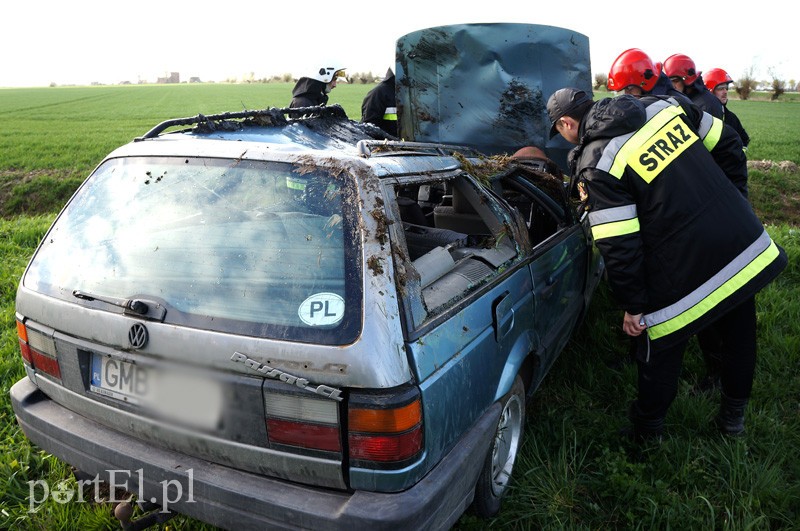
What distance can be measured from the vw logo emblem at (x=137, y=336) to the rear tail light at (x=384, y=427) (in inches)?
29.6

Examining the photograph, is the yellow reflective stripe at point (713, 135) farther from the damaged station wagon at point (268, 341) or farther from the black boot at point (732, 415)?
the damaged station wagon at point (268, 341)

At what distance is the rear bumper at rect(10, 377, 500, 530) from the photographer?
1.67m

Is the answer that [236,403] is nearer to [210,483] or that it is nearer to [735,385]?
[210,483]

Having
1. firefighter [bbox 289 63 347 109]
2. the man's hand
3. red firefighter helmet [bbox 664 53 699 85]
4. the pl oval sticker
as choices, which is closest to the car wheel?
the man's hand

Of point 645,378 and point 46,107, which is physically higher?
point 46,107

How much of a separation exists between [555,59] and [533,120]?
0.57 metres

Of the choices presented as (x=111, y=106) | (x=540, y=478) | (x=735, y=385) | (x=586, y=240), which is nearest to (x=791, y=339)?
(x=735, y=385)

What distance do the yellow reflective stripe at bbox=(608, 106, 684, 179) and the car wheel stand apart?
1077 mm

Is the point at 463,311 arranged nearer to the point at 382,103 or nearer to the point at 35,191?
the point at 382,103

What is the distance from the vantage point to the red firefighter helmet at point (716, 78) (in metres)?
7.55

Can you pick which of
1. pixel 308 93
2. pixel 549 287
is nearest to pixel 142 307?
pixel 549 287

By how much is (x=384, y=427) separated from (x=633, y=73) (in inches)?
139

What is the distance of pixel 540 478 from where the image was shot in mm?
2711

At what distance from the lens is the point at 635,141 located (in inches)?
103
